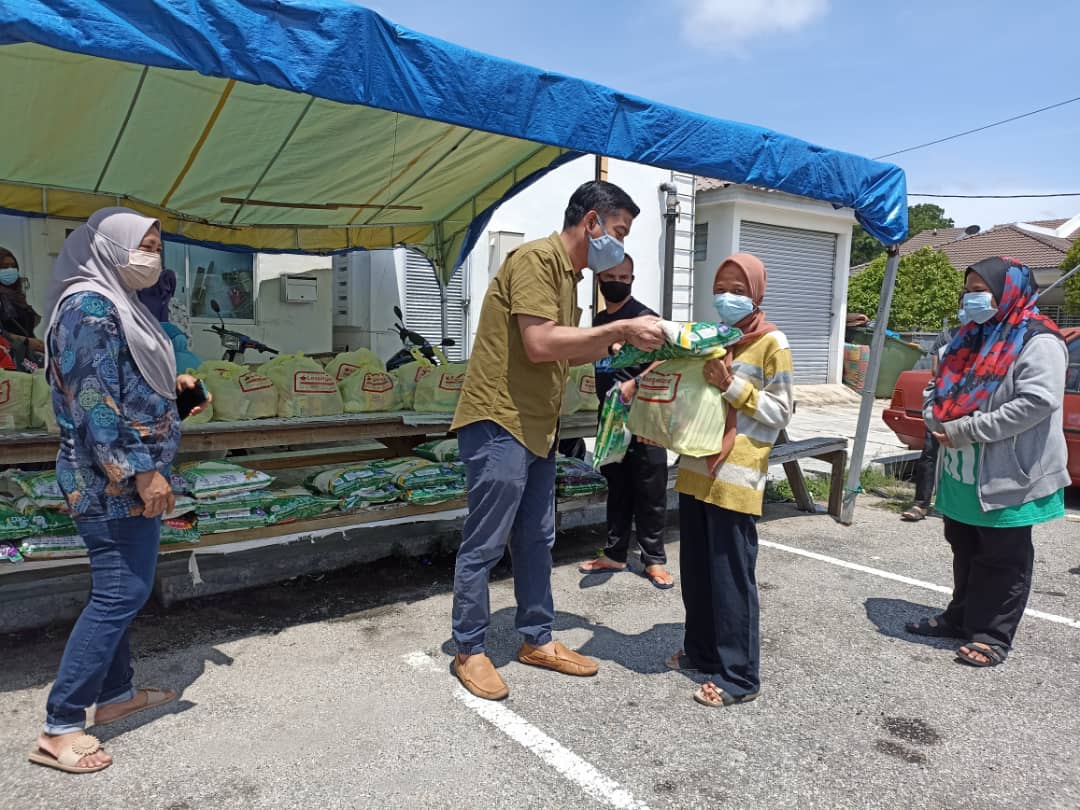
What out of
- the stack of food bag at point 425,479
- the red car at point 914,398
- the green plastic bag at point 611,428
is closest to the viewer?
the green plastic bag at point 611,428

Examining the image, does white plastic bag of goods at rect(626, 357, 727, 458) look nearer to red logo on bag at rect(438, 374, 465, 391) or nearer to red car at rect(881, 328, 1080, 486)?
red logo on bag at rect(438, 374, 465, 391)

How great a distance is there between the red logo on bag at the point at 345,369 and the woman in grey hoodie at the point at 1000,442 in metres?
3.32

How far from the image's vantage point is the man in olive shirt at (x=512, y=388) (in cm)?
295

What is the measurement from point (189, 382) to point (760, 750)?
2558mm

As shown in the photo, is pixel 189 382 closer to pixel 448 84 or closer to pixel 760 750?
pixel 448 84

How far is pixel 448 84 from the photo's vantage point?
11.5 ft

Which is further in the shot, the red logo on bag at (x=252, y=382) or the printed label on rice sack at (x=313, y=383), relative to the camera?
the printed label on rice sack at (x=313, y=383)

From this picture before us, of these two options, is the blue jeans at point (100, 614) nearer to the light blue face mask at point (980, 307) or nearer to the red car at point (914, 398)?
the light blue face mask at point (980, 307)

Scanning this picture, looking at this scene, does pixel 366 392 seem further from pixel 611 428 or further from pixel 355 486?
pixel 611 428

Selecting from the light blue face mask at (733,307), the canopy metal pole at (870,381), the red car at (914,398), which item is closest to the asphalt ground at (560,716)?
the light blue face mask at (733,307)

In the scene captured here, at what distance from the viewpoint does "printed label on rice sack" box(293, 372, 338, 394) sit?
436 centimetres

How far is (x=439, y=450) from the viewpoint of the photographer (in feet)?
16.7

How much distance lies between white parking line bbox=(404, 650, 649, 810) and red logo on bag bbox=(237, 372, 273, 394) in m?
2.01

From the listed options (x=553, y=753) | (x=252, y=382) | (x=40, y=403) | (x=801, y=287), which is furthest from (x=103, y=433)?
(x=801, y=287)
